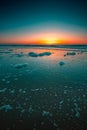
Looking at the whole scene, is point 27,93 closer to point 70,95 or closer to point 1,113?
point 1,113

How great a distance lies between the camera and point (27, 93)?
3.91 metres

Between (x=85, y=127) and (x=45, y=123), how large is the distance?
35.2 inches

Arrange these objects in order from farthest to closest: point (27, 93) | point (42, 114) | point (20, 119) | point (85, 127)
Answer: point (27, 93)
point (42, 114)
point (20, 119)
point (85, 127)

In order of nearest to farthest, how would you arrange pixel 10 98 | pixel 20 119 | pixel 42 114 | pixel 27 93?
pixel 20 119 < pixel 42 114 < pixel 10 98 < pixel 27 93

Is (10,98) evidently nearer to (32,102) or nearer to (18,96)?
(18,96)

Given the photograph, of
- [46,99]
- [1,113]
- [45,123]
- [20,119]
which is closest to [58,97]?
[46,99]

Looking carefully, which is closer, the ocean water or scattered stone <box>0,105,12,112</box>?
the ocean water

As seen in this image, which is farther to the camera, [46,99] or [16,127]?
[46,99]

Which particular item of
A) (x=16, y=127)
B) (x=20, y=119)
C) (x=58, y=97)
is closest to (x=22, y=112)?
(x=20, y=119)

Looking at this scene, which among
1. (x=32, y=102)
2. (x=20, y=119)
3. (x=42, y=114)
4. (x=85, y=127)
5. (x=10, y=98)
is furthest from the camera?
(x=10, y=98)

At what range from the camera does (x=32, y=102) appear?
132 inches

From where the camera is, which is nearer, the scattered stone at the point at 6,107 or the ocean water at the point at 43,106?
the ocean water at the point at 43,106

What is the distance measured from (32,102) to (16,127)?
0.98 meters

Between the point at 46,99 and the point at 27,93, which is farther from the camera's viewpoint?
the point at 27,93
